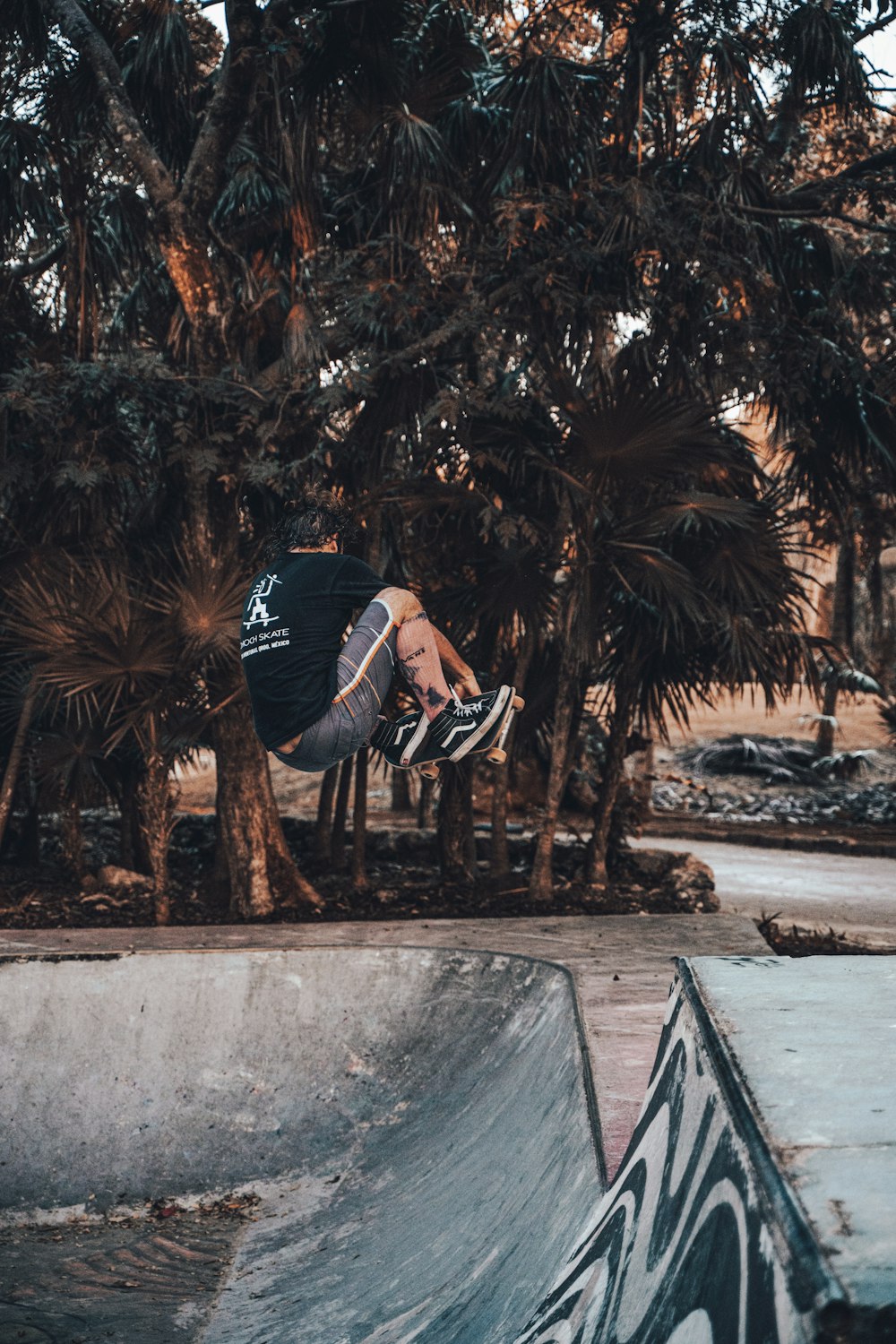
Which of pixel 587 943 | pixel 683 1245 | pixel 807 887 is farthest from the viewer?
pixel 807 887

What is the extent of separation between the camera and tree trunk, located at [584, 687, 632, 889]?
28.0 feet

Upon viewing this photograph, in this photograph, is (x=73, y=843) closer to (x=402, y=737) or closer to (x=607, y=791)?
(x=607, y=791)

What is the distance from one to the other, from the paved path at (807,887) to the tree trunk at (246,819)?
11.3ft

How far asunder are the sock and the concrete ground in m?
1.43

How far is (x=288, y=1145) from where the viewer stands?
5.08 meters

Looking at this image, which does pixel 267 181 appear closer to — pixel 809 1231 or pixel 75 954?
pixel 75 954

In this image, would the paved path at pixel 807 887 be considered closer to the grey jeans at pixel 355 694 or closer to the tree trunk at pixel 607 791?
the tree trunk at pixel 607 791

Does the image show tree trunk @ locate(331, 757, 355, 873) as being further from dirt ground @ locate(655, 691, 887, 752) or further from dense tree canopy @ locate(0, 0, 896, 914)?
dirt ground @ locate(655, 691, 887, 752)

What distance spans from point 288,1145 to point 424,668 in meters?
2.36

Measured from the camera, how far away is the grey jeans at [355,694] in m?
4.23

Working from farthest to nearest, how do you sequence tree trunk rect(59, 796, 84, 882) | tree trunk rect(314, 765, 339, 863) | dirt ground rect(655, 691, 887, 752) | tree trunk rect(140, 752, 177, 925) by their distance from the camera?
dirt ground rect(655, 691, 887, 752), tree trunk rect(314, 765, 339, 863), tree trunk rect(59, 796, 84, 882), tree trunk rect(140, 752, 177, 925)

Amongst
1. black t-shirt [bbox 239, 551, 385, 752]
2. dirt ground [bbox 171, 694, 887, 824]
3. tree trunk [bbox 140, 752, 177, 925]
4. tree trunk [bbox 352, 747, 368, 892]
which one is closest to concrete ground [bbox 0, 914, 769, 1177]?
tree trunk [bbox 140, 752, 177, 925]

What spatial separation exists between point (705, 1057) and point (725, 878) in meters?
9.70

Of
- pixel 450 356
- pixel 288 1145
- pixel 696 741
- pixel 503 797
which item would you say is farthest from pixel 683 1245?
pixel 696 741
